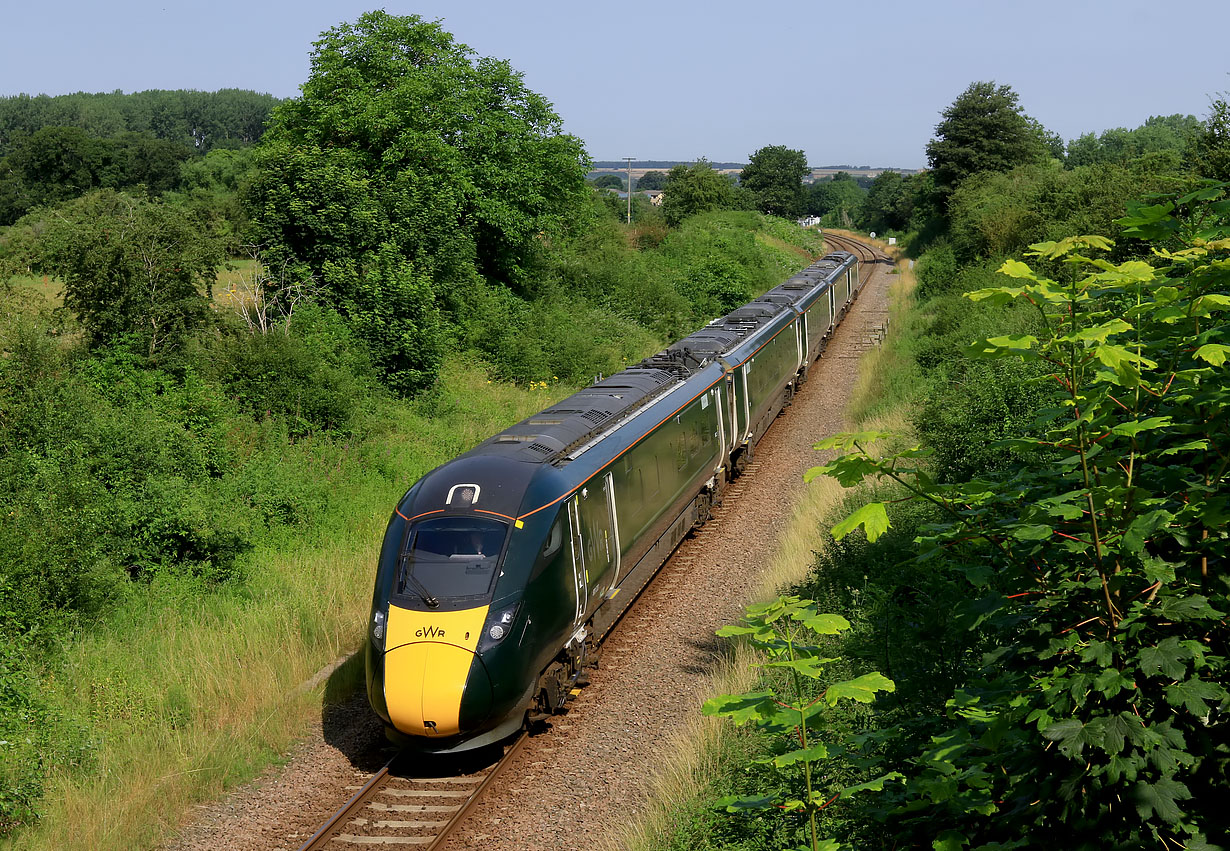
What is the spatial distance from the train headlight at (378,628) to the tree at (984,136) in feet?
148

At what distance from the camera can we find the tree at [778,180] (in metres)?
79.4

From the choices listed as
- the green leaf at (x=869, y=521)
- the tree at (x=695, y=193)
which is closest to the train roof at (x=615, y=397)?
the green leaf at (x=869, y=521)

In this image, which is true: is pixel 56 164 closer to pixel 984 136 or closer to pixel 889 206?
pixel 984 136

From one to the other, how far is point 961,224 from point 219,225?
28.9 meters

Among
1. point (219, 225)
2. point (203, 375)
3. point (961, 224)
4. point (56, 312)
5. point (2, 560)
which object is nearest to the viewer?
point (2, 560)

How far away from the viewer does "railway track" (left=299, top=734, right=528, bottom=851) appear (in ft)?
28.0

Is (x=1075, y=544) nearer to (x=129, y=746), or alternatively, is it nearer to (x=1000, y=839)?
(x=1000, y=839)

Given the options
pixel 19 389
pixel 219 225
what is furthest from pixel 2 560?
pixel 219 225

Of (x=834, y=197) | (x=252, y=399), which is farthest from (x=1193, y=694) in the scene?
(x=834, y=197)

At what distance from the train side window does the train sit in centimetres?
2

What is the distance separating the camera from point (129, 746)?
9680 millimetres

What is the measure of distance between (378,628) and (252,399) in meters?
10.2

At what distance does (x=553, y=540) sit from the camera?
1002cm

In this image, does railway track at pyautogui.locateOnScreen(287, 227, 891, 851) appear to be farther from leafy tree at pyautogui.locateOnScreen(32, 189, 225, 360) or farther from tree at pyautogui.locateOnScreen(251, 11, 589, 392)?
tree at pyautogui.locateOnScreen(251, 11, 589, 392)
